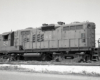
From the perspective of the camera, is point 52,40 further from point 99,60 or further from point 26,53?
point 99,60

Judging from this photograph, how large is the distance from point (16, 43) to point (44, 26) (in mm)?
4993

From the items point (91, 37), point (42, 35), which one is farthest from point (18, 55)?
point (91, 37)

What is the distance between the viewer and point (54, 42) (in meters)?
17.5

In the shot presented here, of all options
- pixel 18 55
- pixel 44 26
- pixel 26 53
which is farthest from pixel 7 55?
pixel 44 26

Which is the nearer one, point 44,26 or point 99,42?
point 99,42

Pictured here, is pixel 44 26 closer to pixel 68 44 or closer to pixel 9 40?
pixel 68 44

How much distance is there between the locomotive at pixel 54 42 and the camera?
50.8 feet

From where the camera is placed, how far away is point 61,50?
54.5 feet

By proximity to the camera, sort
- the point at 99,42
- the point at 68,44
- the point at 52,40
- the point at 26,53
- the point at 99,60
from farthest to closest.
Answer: the point at 26,53
the point at 52,40
the point at 68,44
the point at 99,42
the point at 99,60

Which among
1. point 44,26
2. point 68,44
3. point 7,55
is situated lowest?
point 7,55

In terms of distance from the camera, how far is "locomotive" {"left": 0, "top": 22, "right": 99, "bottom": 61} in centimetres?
1548

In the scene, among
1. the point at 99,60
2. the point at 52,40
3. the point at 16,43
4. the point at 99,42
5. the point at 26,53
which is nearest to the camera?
the point at 99,60

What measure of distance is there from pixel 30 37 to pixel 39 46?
6.01 feet

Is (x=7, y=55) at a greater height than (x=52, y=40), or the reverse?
(x=52, y=40)
